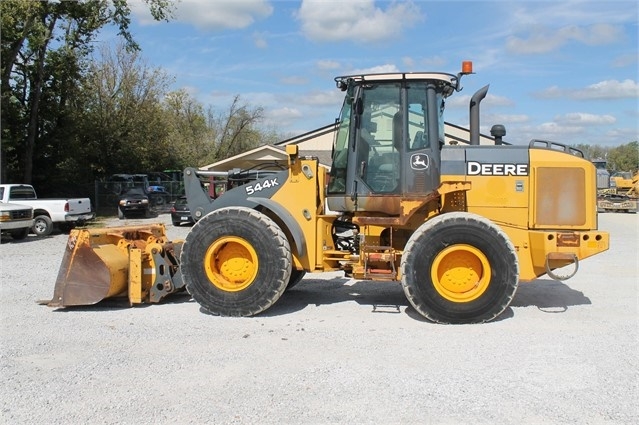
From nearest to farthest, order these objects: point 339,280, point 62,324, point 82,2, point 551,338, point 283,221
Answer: point 551,338 < point 62,324 < point 283,221 < point 339,280 < point 82,2

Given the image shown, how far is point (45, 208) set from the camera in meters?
18.7

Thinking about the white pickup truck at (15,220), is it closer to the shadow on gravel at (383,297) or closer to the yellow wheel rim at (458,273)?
the shadow on gravel at (383,297)

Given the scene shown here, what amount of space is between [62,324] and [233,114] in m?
50.7

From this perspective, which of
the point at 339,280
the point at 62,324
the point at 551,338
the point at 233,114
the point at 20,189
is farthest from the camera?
the point at 233,114

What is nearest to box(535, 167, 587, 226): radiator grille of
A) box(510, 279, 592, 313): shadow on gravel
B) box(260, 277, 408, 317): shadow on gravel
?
box(510, 279, 592, 313): shadow on gravel

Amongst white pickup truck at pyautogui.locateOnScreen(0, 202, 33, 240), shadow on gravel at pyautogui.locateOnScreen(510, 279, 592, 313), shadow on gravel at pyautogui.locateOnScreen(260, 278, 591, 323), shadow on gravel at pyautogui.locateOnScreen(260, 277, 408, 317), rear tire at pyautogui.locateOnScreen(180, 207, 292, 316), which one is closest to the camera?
rear tire at pyautogui.locateOnScreen(180, 207, 292, 316)

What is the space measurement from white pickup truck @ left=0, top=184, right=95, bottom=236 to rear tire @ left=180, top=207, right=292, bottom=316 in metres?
13.6

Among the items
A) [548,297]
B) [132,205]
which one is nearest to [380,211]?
[548,297]

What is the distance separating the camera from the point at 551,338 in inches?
234

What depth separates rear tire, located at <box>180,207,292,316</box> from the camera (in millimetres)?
6711

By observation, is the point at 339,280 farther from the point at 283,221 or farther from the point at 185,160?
→ the point at 185,160

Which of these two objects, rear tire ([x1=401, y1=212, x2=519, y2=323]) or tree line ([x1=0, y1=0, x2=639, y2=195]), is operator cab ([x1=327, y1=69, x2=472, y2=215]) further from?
tree line ([x1=0, y1=0, x2=639, y2=195])

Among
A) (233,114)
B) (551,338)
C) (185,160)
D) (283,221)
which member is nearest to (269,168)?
(283,221)

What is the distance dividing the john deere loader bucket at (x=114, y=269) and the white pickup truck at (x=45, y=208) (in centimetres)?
1247
